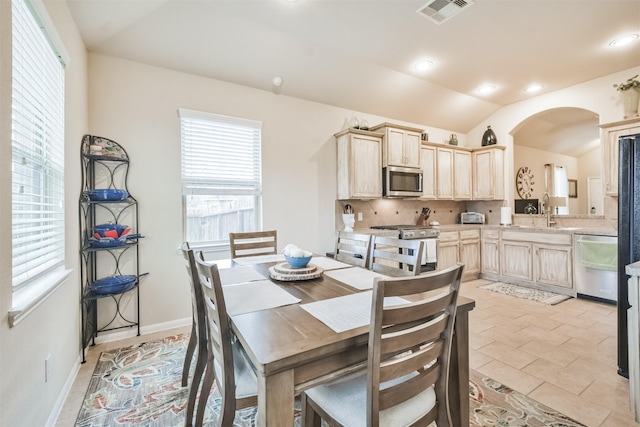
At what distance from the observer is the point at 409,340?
1007mm

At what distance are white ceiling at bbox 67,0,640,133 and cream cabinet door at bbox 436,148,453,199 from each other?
3.71 feet

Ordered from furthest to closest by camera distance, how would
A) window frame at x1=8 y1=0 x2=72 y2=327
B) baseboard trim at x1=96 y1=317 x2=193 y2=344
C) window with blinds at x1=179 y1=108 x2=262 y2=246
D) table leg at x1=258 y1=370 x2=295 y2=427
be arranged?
window with blinds at x1=179 y1=108 x2=262 y2=246 < baseboard trim at x1=96 y1=317 x2=193 y2=344 < window frame at x1=8 y1=0 x2=72 y2=327 < table leg at x1=258 y1=370 x2=295 y2=427

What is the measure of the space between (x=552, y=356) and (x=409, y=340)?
7.40 feet

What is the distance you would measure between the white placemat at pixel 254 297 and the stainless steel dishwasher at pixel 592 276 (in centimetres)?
416

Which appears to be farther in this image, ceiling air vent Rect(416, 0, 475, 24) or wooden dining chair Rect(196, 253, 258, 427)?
ceiling air vent Rect(416, 0, 475, 24)

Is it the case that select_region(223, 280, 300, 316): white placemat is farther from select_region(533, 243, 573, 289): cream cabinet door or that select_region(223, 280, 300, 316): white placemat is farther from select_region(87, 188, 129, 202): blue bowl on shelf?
select_region(533, 243, 573, 289): cream cabinet door

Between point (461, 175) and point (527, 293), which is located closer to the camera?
point (527, 293)

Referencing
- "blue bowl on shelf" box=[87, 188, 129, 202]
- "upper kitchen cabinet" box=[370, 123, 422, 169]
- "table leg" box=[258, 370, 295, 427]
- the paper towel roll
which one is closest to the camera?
"table leg" box=[258, 370, 295, 427]

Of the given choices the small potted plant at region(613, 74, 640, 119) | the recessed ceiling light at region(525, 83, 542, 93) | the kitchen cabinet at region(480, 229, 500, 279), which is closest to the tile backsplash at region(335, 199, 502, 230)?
the kitchen cabinet at region(480, 229, 500, 279)

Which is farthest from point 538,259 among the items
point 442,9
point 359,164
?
point 442,9

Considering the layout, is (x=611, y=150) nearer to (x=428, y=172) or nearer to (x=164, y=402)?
(x=428, y=172)

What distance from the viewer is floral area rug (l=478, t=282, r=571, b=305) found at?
380cm

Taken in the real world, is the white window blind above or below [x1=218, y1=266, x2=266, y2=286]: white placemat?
above

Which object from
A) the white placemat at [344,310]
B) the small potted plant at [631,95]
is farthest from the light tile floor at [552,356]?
the small potted plant at [631,95]
